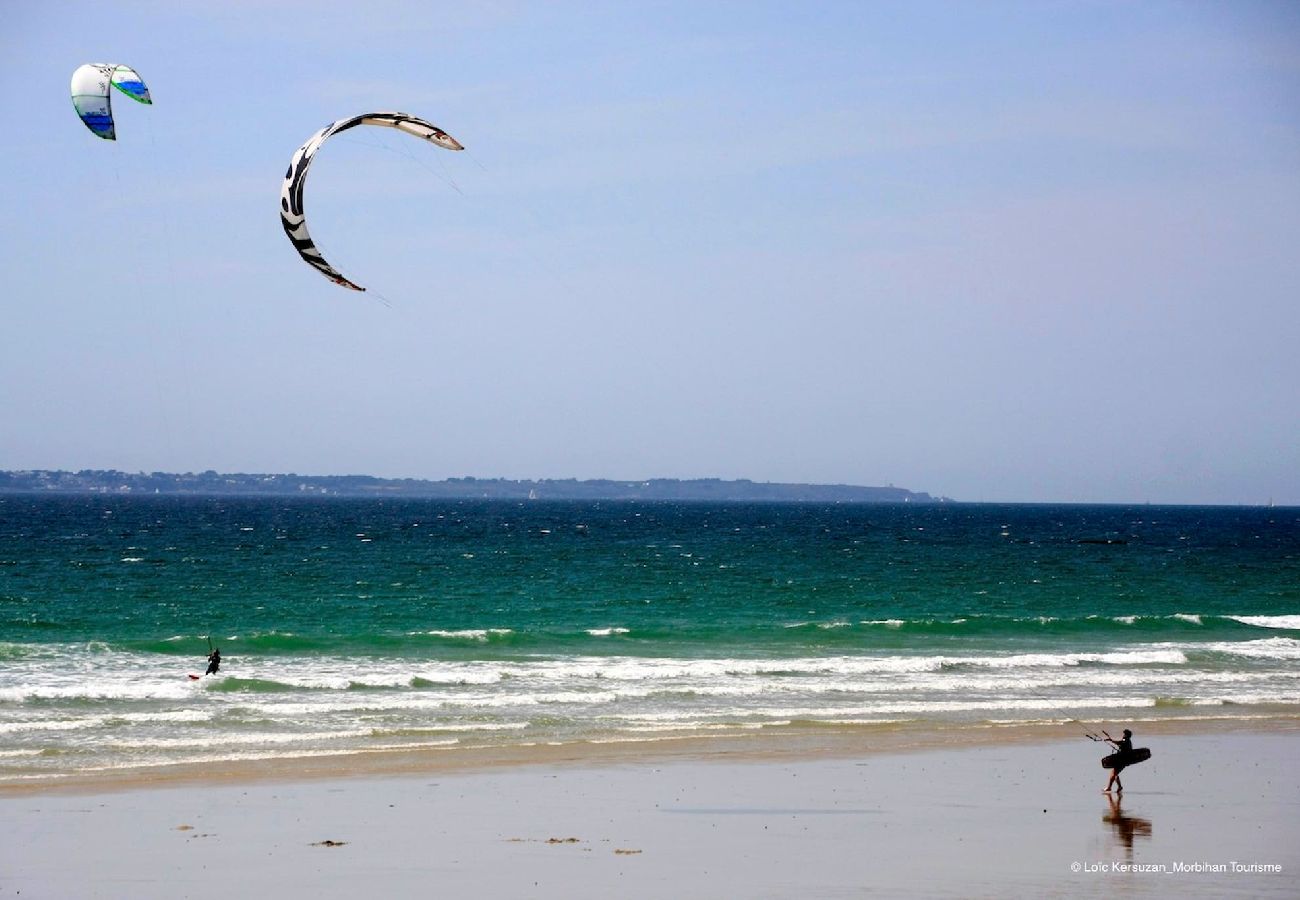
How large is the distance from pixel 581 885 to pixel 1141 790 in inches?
298

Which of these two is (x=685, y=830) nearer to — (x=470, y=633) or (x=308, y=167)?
(x=308, y=167)

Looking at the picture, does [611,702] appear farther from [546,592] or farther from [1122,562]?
[1122,562]

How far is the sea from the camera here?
64.6ft

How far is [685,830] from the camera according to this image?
13344 millimetres

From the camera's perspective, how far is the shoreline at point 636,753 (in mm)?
15641

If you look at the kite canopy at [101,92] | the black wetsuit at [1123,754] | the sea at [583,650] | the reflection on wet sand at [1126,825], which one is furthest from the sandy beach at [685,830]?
the kite canopy at [101,92]

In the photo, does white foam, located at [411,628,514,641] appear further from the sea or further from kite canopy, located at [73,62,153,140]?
kite canopy, located at [73,62,153,140]

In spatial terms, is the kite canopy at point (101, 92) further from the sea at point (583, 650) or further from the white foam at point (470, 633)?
the white foam at point (470, 633)

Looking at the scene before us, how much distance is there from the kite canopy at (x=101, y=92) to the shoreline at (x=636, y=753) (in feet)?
27.2

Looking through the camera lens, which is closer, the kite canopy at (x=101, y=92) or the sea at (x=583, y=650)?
the kite canopy at (x=101, y=92)

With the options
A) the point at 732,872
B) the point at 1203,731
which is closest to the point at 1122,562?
the point at 1203,731

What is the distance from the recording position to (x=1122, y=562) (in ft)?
223

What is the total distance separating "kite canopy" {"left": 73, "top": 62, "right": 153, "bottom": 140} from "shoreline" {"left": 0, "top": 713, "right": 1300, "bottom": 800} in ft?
27.2

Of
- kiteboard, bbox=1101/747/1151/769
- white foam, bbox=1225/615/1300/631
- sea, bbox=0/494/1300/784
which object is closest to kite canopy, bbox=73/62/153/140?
sea, bbox=0/494/1300/784
